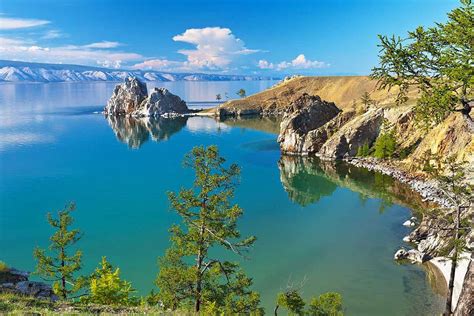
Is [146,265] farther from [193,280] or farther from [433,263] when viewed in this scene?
[433,263]

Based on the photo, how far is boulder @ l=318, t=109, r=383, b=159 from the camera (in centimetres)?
10019

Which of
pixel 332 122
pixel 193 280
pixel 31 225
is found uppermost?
pixel 332 122

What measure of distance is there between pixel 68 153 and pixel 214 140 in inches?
1886

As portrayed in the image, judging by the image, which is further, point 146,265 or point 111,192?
point 111,192

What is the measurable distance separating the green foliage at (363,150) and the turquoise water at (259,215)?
7517mm

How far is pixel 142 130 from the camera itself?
171125 mm

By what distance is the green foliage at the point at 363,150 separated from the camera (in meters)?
99.0

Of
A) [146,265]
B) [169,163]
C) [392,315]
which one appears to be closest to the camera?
[392,315]

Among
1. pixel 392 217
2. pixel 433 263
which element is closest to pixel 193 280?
pixel 433 263

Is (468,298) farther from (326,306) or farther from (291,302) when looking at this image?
(291,302)

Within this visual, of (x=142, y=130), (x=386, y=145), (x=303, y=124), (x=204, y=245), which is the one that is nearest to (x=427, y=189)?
(x=386, y=145)

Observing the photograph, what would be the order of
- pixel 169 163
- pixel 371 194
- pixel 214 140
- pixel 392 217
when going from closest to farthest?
1. pixel 392 217
2. pixel 371 194
3. pixel 169 163
4. pixel 214 140

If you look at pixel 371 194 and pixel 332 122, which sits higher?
pixel 332 122

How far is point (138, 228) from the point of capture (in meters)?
56.2
